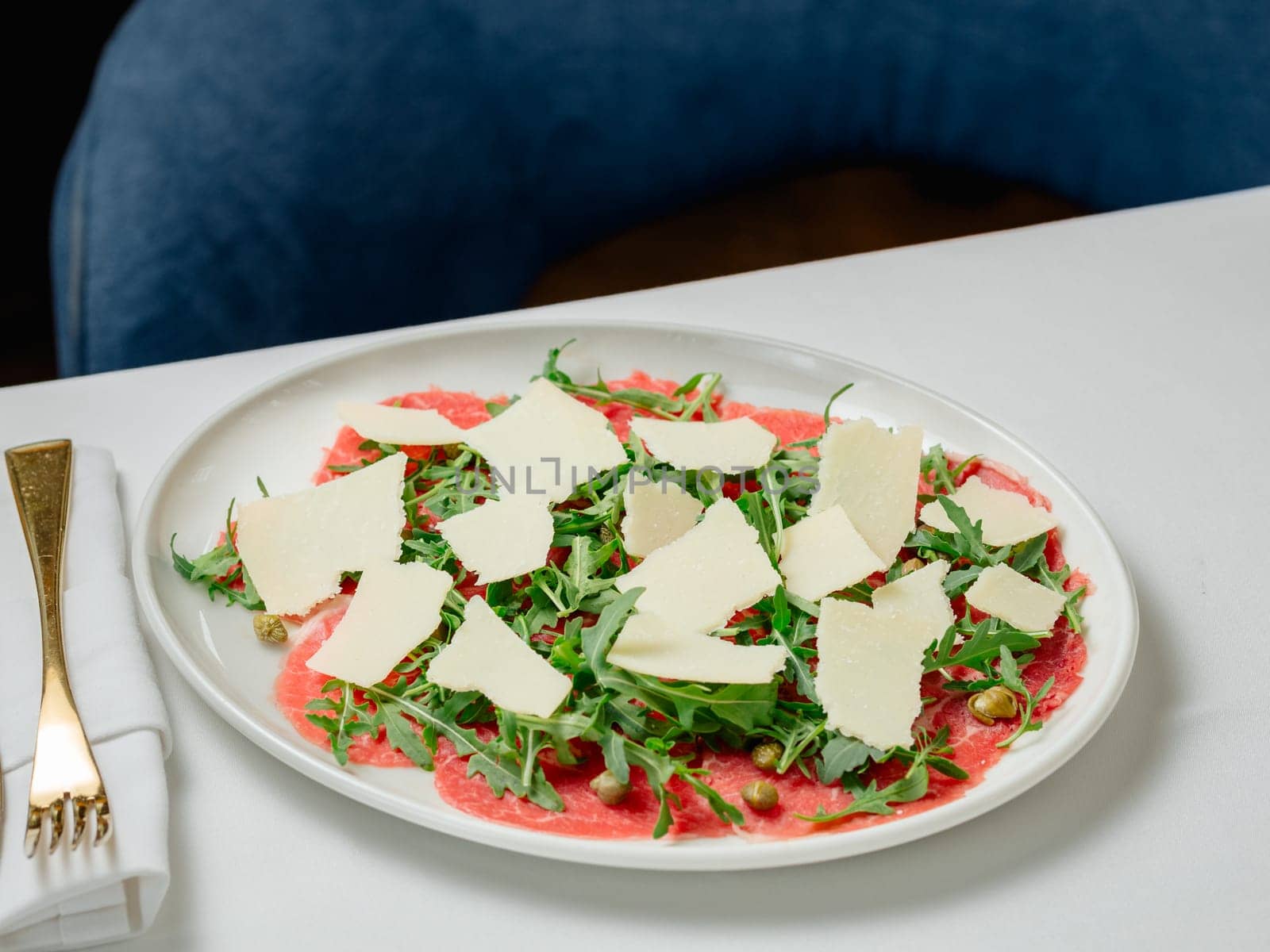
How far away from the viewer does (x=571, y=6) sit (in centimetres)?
216

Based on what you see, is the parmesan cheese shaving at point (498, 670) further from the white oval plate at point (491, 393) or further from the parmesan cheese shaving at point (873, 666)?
the parmesan cheese shaving at point (873, 666)

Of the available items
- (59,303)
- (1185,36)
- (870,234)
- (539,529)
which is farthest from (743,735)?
(870,234)

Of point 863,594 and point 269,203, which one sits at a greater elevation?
point 269,203

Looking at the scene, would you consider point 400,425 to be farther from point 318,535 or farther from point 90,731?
point 90,731

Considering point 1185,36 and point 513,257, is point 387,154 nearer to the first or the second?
point 513,257

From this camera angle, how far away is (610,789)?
0.74 meters

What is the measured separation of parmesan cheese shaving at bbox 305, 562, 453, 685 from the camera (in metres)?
0.81

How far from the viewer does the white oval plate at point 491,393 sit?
70 cm

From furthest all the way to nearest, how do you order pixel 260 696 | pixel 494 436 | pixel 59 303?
pixel 59 303 → pixel 494 436 → pixel 260 696

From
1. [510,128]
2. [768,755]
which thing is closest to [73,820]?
[768,755]

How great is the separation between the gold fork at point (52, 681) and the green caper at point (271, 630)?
0.13 meters

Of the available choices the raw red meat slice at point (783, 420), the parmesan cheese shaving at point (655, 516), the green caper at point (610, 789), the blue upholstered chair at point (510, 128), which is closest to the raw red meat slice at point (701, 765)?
the green caper at point (610, 789)

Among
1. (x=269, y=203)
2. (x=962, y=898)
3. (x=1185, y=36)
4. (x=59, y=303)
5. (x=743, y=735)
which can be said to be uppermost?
(x=1185, y=36)

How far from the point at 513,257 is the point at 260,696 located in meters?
1.58
